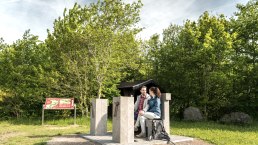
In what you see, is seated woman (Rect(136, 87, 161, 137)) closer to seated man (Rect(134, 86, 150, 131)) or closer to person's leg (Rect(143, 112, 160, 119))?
person's leg (Rect(143, 112, 160, 119))

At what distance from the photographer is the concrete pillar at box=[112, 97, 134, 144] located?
884 centimetres

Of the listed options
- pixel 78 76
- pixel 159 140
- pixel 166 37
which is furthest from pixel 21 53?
pixel 166 37

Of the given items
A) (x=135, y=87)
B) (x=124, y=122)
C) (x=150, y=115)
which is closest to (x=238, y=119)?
(x=135, y=87)

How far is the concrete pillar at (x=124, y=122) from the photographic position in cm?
884

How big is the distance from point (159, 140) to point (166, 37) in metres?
27.9

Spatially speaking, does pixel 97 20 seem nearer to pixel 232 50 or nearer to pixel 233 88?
pixel 232 50

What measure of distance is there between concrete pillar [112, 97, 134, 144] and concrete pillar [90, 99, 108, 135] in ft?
5.69

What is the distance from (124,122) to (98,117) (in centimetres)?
214

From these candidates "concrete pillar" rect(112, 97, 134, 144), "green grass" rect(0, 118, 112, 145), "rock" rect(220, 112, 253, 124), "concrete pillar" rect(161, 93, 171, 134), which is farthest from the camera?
"rock" rect(220, 112, 253, 124)

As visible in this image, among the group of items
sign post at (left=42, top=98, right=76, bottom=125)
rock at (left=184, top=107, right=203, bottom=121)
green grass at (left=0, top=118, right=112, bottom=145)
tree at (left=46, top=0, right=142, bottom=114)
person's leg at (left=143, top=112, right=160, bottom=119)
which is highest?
tree at (left=46, top=0, right=142, bottom=114)

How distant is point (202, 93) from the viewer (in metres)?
20.9

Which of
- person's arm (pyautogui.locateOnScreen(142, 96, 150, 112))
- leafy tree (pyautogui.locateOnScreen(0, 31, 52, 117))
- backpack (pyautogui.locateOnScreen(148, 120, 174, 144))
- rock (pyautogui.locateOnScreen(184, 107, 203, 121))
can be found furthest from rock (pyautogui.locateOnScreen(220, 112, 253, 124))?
leafy tree (pyautogui.locateOnScreen(0, 31, 52, 117))

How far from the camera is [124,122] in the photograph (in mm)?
8922

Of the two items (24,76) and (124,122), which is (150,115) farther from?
(24,76)
